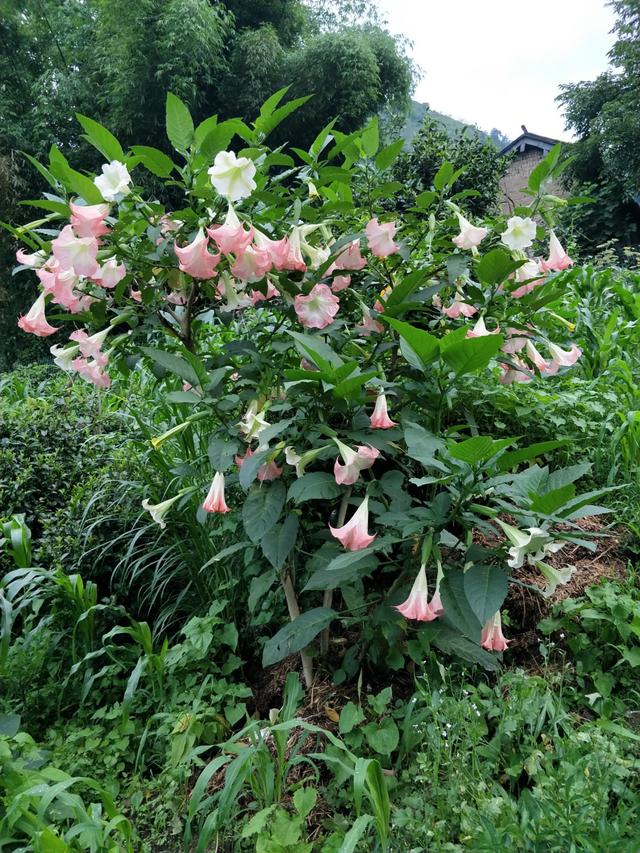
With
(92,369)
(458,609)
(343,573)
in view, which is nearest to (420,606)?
(458,609)

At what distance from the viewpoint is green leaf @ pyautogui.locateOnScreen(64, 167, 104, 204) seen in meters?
1.18

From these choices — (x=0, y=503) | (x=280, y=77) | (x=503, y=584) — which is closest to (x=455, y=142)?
(x=280, y=77)

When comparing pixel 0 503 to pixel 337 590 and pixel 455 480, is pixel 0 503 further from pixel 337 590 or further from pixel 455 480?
pixel 455 480

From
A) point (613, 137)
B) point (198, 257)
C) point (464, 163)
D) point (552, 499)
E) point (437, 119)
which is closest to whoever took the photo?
point (552, 499)

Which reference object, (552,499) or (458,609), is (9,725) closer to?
(458,609)

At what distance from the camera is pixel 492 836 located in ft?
2.94

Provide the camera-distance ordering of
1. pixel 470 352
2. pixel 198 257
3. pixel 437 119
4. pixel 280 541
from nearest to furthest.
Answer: pixel 470 352
pixel 198 257
pixel 280 541
pixel 437 119

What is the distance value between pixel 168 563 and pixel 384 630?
3.25 feet

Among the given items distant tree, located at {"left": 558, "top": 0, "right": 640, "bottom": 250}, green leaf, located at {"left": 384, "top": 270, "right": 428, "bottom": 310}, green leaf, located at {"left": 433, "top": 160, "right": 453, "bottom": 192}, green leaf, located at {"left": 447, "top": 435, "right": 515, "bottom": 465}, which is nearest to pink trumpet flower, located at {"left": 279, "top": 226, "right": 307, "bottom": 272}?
green leaf, located at {"left": 384, "top": 270, "right": 428, "bottom": 310}

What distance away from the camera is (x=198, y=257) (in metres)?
1.20

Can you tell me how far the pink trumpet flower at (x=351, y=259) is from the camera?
57.7 inches

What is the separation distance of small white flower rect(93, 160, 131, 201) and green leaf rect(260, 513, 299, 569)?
2.56ft

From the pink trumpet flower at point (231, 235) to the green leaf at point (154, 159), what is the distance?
0.21 m

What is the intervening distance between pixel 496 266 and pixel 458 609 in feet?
2.46
